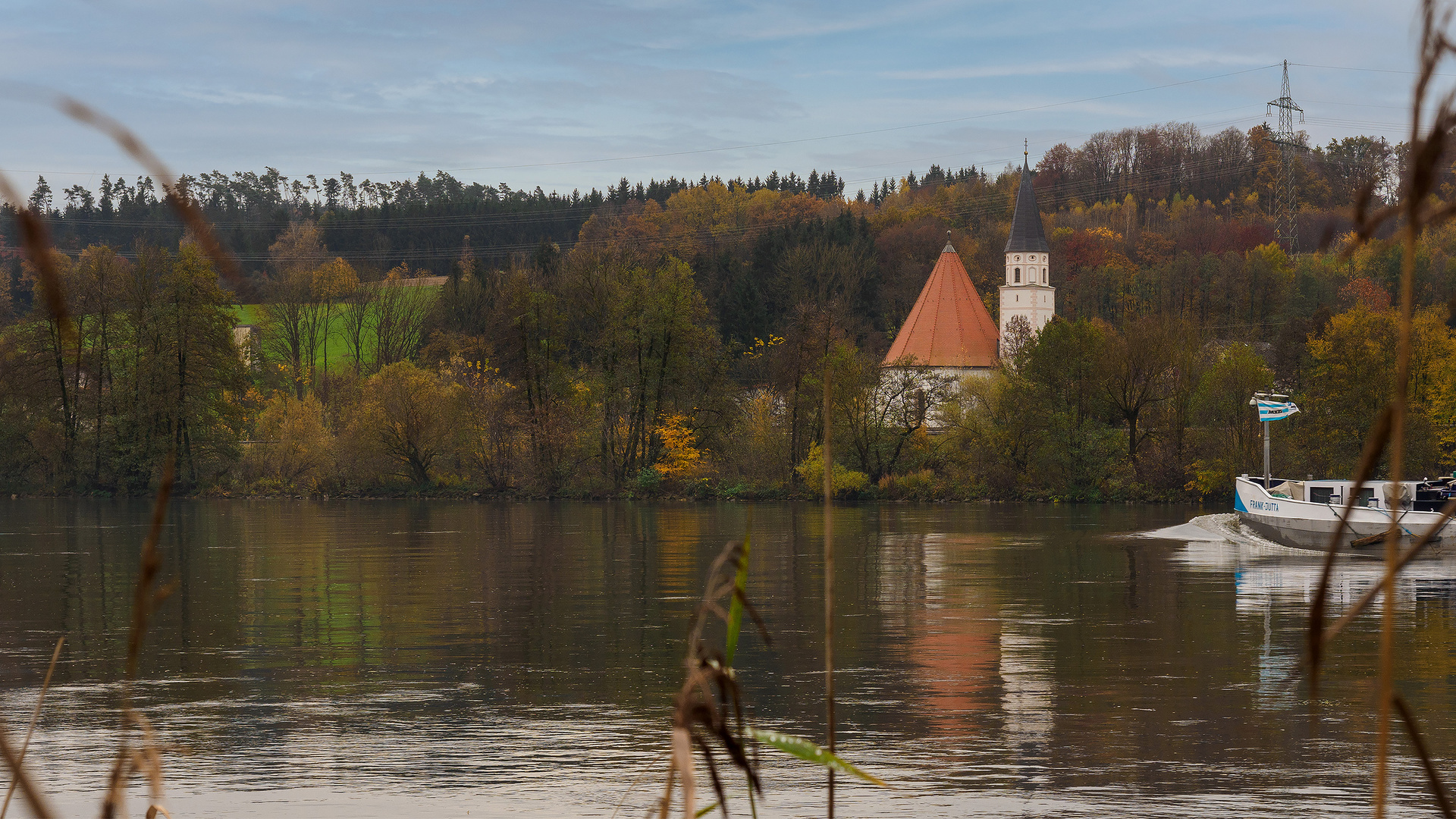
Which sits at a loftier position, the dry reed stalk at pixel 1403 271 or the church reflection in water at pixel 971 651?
the dry reed stalk at pixel 1403 271

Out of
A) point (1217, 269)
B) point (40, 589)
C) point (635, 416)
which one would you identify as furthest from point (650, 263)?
point (40, 589)

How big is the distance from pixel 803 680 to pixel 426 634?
6.59 meters

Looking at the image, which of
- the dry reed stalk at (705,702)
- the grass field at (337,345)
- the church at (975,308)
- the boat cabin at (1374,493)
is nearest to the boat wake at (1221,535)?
the boat cabin at (1374,493)

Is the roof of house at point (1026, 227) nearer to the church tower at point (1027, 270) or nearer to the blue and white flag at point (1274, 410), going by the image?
the church tower at point (1027, 270)

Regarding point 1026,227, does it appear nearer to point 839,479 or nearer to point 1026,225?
point 1026,225

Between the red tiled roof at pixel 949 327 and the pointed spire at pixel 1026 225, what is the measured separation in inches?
227

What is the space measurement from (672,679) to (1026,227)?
87.6m

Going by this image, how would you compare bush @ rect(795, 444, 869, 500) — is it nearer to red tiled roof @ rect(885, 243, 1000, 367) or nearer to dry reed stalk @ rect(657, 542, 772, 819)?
red tiled roof @ rect(885, 243, 1000, 367)

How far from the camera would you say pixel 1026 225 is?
101 metres

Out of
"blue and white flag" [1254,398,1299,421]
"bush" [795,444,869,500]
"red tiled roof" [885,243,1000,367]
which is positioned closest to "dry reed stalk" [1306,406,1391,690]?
"blue and white flag" [1254,398,1299,421]

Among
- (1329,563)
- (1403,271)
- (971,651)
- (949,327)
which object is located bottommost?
(971,651)

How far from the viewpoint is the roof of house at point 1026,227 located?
100 m

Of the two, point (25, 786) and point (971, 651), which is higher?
point (25, 786)

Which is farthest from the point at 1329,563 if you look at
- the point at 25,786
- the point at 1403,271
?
the point at 25,786
